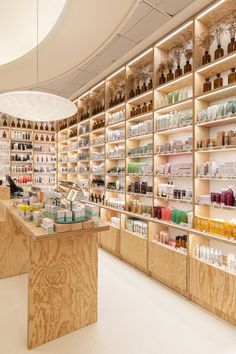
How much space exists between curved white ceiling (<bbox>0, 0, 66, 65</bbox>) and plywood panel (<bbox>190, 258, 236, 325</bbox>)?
367 cm

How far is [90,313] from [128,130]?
3.08 metres

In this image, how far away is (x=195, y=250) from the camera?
3057mm

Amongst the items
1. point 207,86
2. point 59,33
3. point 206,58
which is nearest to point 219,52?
point 206,58

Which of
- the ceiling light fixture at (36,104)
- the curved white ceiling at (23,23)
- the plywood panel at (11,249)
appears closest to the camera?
the ceiling light fixture at (36,104)

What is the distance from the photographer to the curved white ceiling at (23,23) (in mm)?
3341

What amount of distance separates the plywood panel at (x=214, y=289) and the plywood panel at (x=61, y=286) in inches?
50.5

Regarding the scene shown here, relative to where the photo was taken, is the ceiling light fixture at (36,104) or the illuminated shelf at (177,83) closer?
the ceiling light fixture at (36,104)

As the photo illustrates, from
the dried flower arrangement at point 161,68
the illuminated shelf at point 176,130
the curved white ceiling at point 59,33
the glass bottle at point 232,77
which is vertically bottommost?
the illuminated shelf at point 176,130

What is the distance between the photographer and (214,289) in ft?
8.87

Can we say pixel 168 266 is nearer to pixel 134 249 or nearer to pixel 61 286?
pixel 134 249

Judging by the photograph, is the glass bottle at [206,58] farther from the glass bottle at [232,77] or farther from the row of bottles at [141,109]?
the row of bottles at [141,109]

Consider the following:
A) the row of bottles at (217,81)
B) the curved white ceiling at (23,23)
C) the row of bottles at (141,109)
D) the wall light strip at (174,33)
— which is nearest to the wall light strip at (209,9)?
the wall light strip at (174,33)

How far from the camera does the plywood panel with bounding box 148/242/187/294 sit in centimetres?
311

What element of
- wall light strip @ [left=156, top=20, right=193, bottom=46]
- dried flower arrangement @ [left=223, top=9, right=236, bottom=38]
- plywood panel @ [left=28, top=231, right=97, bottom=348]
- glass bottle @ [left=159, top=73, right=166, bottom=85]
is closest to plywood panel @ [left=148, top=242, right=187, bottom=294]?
plywood panel @ [left=28, top=231, right=97, bottom=348]
